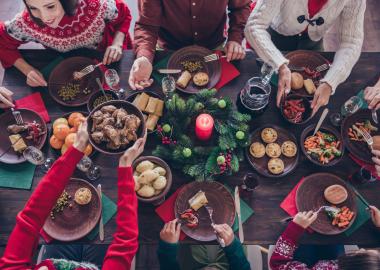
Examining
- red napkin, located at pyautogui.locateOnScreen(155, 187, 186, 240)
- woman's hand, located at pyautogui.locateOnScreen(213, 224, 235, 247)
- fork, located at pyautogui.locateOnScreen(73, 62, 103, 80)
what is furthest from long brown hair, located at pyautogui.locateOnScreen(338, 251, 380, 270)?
fork, located at pyautogui.locateOnScreen(73, 62, 103, 80)

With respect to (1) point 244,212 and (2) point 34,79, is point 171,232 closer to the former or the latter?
(1) point 244,212

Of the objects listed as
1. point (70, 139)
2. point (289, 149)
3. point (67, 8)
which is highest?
point (67, 8)

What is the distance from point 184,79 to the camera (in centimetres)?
189

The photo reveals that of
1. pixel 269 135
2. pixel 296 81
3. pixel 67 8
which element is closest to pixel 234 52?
pixel 296 81

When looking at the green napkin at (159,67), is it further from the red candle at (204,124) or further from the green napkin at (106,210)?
the green napkin at (106,210)

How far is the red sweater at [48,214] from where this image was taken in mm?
1530

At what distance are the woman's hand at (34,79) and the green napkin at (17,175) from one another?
1.42 feet

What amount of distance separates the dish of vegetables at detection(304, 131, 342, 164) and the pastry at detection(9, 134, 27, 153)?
4.63 ft

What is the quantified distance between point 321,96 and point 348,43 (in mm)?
371

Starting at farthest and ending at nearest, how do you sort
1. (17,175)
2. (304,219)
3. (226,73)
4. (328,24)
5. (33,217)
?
(328,24) < (226,73) < (17,175) < (304,219) < (33,217)

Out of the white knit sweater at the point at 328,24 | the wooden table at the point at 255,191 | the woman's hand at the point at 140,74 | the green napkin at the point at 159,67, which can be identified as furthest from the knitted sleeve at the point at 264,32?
the woman's hand at the point at 140,74

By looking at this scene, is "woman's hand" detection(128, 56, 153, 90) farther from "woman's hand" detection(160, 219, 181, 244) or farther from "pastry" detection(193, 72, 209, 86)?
"woman's hand" detection(160, 219, 181, 244)

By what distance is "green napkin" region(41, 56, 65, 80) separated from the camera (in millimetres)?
1940

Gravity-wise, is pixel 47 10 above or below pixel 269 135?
above
